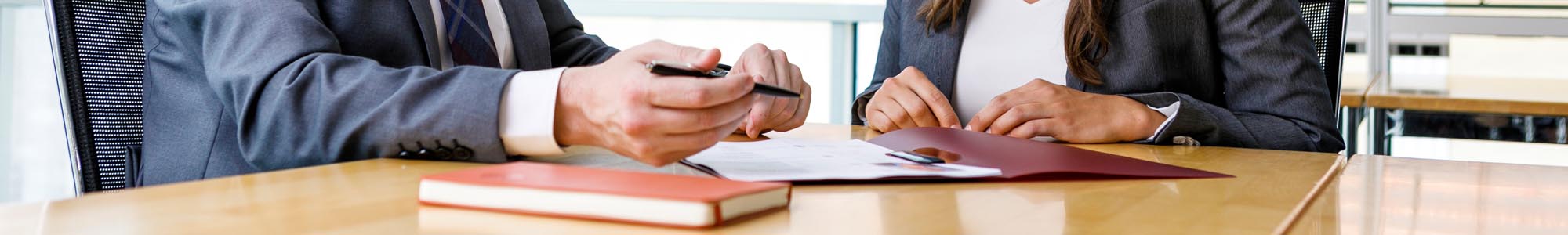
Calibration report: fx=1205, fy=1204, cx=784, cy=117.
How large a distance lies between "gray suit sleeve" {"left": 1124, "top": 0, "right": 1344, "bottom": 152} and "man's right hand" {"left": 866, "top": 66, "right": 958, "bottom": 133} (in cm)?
22

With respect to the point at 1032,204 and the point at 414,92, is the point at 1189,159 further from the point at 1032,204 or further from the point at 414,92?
the point at 414,92

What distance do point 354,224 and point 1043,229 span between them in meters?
0.33

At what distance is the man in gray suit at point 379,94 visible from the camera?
0.77m

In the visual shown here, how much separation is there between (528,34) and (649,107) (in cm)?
64

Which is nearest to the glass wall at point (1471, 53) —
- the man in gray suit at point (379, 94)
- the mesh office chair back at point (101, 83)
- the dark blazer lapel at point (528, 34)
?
the dark blazer lapel at point (528, 34)

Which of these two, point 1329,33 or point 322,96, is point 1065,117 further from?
point 322,96

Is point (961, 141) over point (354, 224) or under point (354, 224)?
under

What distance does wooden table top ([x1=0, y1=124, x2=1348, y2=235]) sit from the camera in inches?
21.5

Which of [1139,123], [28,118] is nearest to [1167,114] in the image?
[1139,123]

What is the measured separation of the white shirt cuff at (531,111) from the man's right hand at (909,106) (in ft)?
2.05

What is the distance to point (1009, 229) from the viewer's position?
59 centimetres

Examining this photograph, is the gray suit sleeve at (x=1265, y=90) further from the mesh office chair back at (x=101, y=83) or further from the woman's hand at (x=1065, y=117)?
the mesh office chair back at (x=101, y=83)

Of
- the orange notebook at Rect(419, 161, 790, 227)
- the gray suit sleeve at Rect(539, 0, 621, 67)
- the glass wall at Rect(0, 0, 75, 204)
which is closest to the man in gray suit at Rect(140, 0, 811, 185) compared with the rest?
the orange notebook at Rect(419, 161, 790, 227)

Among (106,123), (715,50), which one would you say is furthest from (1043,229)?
(106,123)
